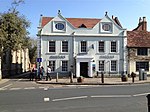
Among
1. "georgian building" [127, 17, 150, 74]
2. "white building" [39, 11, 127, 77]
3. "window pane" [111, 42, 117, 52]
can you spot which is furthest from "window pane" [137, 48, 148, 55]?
"window pane" [111, 42, 117, 52]

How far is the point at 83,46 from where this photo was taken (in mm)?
42375

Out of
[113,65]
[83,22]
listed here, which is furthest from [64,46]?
[113,65]

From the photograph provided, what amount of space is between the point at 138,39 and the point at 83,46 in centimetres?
939

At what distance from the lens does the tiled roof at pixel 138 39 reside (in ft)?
146

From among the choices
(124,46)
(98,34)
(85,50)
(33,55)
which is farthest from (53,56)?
(33,55)

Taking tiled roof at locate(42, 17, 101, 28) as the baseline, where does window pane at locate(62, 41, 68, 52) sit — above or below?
below

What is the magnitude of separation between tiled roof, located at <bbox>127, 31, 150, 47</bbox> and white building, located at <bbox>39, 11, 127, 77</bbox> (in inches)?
64.4

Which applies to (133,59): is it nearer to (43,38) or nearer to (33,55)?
(43,38)

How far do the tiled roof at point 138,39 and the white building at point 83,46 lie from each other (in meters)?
1.64

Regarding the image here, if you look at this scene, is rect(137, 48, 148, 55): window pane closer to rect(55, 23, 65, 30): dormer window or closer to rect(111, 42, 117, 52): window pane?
rect(111, 42, 117, 52): window pane

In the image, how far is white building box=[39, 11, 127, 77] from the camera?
41.4 m

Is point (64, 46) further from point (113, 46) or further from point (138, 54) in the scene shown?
point (138, 54)

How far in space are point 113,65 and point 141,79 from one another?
31.9 ft

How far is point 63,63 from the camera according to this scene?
41.9 m
